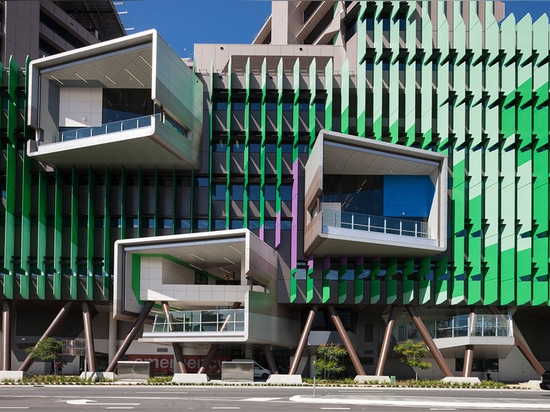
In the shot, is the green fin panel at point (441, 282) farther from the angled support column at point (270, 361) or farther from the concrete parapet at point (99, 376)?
the concrete parapet at point (99, 376)

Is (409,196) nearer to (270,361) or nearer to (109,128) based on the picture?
(270,361)

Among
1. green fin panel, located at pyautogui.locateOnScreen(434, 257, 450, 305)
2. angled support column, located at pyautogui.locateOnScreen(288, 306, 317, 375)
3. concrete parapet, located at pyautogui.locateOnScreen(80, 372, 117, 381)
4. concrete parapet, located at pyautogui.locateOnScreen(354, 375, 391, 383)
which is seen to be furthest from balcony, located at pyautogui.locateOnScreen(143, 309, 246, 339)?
green fin panel, located at pyautogui.locateOnScreen(434, 257, 450, 305)

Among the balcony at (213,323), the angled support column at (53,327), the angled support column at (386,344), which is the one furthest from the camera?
the angled support column at (53,327)

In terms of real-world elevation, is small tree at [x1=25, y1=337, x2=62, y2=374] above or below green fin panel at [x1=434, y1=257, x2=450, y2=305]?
A: below

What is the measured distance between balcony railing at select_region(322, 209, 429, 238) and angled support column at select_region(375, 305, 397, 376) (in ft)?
20.5

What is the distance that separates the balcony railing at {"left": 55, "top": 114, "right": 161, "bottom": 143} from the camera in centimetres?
4469

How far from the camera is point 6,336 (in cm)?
4788

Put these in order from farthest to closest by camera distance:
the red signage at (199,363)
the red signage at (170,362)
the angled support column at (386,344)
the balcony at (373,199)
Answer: the red signage at (170,362) → the red signage at (199,363) → the angled support column at (386,344) → the balcony at (373,199)

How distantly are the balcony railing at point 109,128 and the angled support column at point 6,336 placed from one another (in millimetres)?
12427

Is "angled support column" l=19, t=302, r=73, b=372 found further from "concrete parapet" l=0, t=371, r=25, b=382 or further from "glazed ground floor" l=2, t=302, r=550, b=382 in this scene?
"concrete parapet" l=0, t=371, r=25, b=382

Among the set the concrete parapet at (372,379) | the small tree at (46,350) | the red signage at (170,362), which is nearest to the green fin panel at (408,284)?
the concrete parapet at (372,379)

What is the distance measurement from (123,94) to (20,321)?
791 inches

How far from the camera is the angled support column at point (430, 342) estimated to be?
46938 millimetres

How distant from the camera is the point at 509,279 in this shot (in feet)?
158
